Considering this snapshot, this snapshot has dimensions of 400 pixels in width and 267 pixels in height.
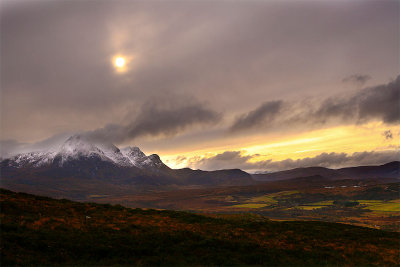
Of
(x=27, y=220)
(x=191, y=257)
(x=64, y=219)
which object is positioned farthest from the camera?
(x=64, y=219)

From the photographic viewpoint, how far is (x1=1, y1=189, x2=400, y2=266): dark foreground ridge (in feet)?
71.4

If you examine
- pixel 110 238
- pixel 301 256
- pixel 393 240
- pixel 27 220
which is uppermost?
pixel 27 220

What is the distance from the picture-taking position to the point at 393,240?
37.0 meters

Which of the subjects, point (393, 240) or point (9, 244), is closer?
point (9, 244)

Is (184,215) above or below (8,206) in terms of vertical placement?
below

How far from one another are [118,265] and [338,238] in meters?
29.5

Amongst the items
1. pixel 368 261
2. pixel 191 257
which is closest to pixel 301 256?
pixel 368 261

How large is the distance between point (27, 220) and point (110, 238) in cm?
995

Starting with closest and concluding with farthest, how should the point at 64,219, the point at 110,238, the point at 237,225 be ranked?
the point at 110,238, the point at 64,219, the point at 237,225

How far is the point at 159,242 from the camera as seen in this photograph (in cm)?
2650

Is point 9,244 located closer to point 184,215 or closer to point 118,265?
point 118,265

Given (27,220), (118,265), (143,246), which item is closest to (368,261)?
(143,246)

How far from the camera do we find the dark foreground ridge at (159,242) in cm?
2175

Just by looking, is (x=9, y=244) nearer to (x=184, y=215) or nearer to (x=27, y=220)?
(x=27, y=220)
